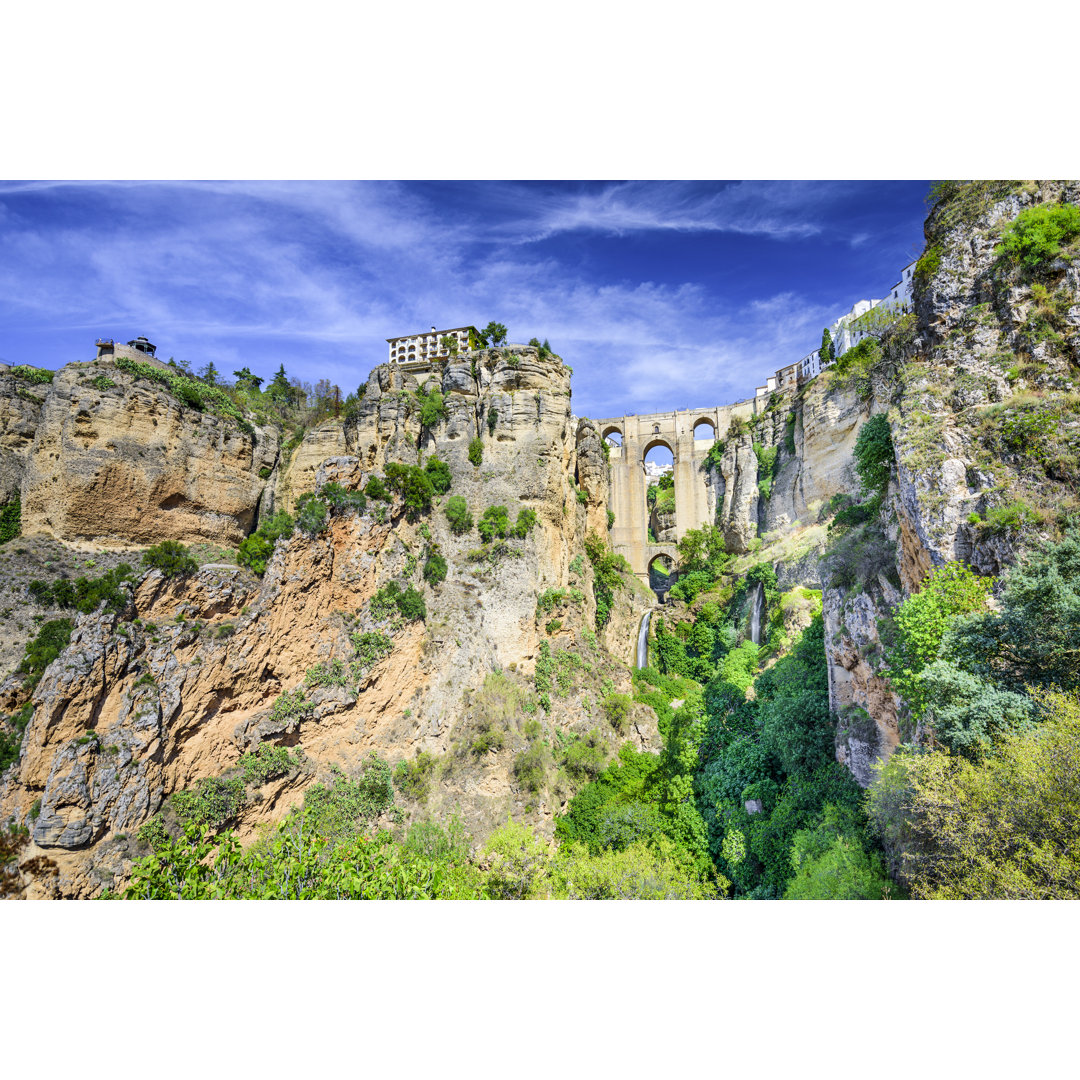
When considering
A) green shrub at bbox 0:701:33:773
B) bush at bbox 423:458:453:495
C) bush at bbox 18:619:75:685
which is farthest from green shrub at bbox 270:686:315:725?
bush at bbox 423:458:453:495

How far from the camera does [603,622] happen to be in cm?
3012

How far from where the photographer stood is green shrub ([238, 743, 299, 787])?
54.2ft

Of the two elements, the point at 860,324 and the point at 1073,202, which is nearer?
the point at 1073,202

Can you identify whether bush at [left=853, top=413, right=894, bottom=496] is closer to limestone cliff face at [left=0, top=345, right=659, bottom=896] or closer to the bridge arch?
limestone cliff face at [left=0, top=345, right=659, bottom=896]

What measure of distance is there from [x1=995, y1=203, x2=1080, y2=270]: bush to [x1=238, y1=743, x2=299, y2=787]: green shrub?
24175mm

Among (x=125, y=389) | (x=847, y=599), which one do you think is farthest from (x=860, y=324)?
(x=125, y=389)

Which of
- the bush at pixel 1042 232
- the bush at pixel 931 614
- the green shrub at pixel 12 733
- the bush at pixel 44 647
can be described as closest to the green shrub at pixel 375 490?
the bush at pixel 44 647

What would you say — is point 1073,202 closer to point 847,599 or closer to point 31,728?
point 847,599

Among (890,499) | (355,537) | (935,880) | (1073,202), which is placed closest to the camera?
(935,880)

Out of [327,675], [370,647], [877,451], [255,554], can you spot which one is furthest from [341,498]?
[877,451]

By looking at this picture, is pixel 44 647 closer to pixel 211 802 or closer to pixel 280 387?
pixel 211 802

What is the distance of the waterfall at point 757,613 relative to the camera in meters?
28.9

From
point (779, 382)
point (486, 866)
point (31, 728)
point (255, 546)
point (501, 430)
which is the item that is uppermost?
point (779, 382)

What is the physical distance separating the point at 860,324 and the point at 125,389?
32621mm
